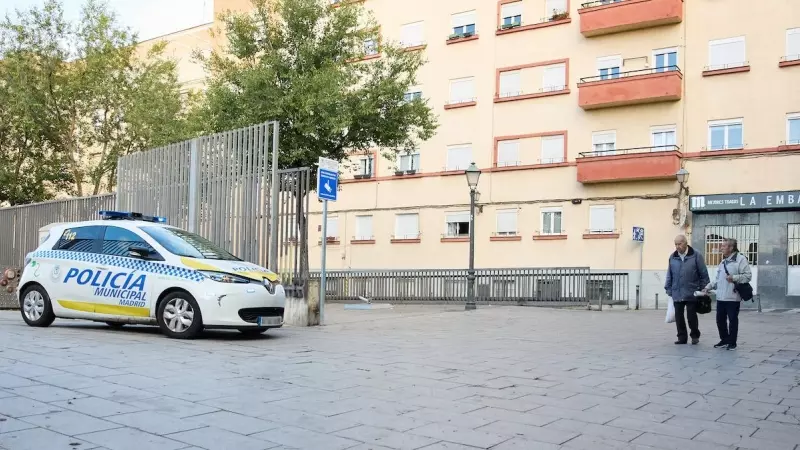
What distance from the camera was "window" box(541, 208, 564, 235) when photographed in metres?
30.4

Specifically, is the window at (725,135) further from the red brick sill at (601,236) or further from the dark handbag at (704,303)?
the dark handbag at (704,303)

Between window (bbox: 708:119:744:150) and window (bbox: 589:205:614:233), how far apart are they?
4.42m

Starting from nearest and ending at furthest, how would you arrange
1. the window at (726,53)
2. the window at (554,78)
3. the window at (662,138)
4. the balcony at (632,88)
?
the window at (726,53)
the balcony at (632,88)
the window at (662,138)
the window at (554,78)

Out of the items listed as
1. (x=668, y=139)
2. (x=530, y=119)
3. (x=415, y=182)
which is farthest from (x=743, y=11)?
(x=415, y=182)

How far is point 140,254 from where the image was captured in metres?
11.2

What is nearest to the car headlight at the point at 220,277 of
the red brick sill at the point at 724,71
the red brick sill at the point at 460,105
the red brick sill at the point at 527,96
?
the red brick sill at the point at 527,96

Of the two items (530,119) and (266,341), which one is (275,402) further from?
(530,119)

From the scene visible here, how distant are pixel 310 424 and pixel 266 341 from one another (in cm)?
582

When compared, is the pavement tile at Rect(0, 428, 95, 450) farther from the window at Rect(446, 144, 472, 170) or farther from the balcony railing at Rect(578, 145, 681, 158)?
the window at Rect(446, 144, 472, 170)

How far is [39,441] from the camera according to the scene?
15.1ft

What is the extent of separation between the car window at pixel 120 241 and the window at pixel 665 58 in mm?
22663

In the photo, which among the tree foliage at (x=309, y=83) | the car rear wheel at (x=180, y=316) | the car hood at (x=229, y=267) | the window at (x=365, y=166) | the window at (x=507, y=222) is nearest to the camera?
the car rear wheel at (x=180, y=316)

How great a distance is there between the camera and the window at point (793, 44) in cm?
2627

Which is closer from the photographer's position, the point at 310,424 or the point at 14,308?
the point at 310,424
